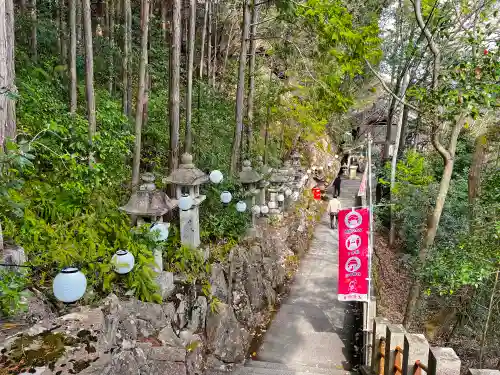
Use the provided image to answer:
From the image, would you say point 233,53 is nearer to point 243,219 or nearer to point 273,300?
point 243,219

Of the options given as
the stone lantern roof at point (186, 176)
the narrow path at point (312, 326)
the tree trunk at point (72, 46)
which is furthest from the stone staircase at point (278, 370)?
the tree trunk at point (72, 46)

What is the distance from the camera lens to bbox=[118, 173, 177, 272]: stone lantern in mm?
6766

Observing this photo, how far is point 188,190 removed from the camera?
27.7 feet

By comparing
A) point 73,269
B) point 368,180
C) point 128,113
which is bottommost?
point 73,269

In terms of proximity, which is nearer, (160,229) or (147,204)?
(160,229)

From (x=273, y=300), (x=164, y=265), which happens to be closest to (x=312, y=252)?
(x=273, y=300)

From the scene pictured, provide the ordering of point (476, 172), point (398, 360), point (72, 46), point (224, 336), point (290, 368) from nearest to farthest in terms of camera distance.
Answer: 1. point (398, 360)
2. point (290, 368)
3. point (224, 336)
4. point (72, 46)
5. point (476, 172)

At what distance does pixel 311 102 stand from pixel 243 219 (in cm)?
473

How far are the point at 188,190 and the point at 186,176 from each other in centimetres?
43

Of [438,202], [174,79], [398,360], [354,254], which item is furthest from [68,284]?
[438,202]

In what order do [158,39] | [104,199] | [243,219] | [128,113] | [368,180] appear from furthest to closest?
[158,39] → [128,113] → [243,219] → [368,180] → [104,199]

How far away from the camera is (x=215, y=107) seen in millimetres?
16484

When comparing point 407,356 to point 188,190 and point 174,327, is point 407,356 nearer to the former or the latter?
point 174,327

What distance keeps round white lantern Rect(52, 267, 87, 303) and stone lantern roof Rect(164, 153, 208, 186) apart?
431 centimetres
